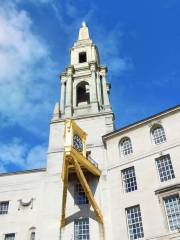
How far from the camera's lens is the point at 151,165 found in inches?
1073

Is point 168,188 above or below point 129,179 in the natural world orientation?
below

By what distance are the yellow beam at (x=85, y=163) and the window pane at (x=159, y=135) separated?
5530 mm

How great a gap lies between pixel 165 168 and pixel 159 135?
3298 mm

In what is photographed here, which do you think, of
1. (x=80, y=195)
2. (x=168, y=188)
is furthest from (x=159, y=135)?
(x=80, y=195)

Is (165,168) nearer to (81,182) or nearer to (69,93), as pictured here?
(81,182)

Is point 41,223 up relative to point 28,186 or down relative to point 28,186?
down

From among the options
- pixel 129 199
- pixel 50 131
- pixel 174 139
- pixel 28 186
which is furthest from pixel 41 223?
pixel 174 139

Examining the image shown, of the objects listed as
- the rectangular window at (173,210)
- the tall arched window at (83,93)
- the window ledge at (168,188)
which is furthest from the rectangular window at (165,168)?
the tall arched window at (83,93)

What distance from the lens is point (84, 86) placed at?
137 feet

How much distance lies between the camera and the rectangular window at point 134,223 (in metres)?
24.9

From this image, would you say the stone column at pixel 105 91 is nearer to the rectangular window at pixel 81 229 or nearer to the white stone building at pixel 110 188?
the white stone building at pixel 110 188

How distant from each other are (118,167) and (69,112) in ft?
32.7

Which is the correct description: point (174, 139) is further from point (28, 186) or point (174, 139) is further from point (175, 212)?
point (28, 186)

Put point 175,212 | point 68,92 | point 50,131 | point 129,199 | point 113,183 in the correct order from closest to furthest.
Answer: point 175,212 → point 129,199 → point 113,183 → point 50,131 → point 68,92
